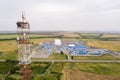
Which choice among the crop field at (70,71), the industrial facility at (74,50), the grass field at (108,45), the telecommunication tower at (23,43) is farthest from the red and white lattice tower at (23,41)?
the grass field at (108,45)

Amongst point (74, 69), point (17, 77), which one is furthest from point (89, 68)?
point (17, 77)

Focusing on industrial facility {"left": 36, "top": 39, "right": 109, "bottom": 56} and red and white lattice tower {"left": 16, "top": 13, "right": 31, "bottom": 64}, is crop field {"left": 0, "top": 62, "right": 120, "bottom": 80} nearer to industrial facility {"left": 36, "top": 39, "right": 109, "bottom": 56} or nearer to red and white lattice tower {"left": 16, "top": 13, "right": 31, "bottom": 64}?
red and white lattice tower {"left": 16, "top": 13, "right": 31, "bottom": 64}

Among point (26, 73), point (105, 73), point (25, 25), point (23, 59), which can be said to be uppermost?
point (25, 25)

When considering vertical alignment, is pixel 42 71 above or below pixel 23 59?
below

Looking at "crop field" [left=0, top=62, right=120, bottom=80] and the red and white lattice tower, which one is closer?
the red and white lattice tower

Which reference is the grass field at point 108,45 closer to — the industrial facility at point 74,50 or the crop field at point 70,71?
the industrial facility at point 74,50

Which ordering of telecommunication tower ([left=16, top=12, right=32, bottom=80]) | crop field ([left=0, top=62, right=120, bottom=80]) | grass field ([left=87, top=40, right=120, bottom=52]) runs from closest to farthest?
telecommunication tower ([left=16, top=12, right=32, bottom=80]) < crop field ([left=0, top=62, right=120, bottom=80]) < grass field ([left=87, top=40, right=120, bottom=52])

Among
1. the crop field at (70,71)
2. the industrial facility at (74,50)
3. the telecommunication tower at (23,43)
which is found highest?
the telecommunication tower at (23,43)

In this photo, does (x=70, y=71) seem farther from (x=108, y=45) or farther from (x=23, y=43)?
(x=108, y=45)

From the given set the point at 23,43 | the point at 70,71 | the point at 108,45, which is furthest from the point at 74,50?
the point at 23,43

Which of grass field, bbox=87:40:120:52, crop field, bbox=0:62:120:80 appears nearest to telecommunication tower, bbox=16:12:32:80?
crop field, bbox=0:62:120:80

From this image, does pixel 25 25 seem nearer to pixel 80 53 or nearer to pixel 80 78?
pixel 80 78
